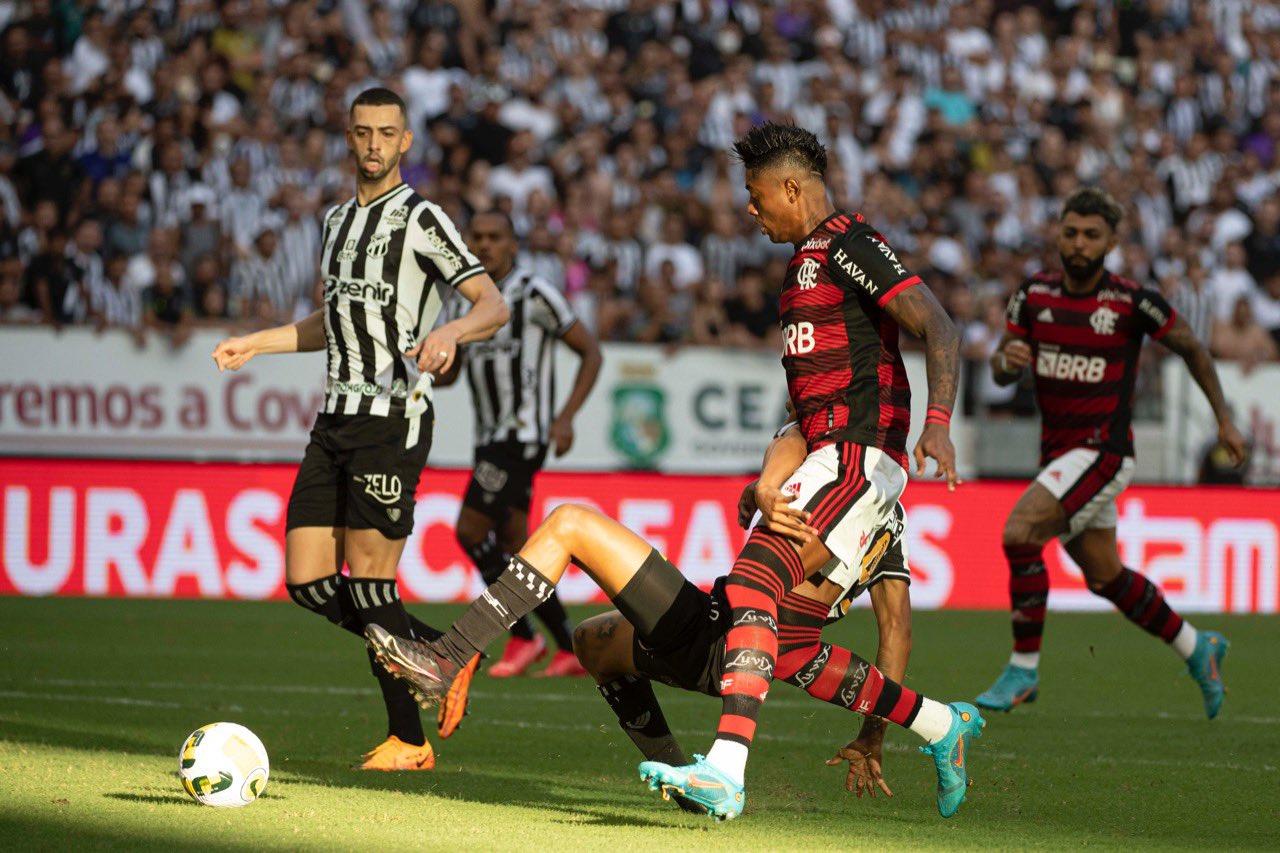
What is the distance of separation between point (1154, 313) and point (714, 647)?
13.4ft

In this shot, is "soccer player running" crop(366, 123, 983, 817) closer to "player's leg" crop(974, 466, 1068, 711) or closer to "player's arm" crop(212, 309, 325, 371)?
"player's arm" crop(212, 309, 325, 371)

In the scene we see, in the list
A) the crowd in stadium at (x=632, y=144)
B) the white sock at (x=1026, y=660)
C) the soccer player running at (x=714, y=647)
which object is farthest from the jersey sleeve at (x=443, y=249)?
the crowd in stadium at (x=632, y=144)

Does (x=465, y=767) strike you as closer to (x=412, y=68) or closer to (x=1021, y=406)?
(x=1021, y=406)

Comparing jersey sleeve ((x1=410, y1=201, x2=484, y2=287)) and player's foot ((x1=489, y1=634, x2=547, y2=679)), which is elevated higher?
jersey sleeve ((x1=410, y1=201, x2=484, y2=287))

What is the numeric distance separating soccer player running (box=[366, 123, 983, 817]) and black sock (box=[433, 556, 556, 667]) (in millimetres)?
105

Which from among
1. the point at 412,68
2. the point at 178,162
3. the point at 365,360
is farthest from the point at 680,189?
the point at 365,360

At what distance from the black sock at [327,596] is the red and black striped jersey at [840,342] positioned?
1.79 m

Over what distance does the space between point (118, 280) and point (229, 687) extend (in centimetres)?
644

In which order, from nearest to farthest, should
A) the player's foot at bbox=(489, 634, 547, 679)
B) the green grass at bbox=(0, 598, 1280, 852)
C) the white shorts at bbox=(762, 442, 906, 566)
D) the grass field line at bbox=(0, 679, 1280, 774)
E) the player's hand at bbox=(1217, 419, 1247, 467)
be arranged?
1. the green grass at bbox=(0, 598, 1280, 852)
2. the white shorts at bbox=(762, 442, 906, 566)
3. the grass field line at bbox=(0, 679, 1280, 774)
4. the player's hand at bbox=(1217, 419, 1247, 467)
5. the player's foot at bbox=(489, 634, 547, 679)

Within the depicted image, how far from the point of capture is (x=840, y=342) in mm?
5648

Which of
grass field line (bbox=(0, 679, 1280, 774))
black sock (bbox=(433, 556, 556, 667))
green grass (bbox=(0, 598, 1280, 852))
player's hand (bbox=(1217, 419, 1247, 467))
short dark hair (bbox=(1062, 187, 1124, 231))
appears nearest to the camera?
black sock (bbox=(433, 556, 556, 667))

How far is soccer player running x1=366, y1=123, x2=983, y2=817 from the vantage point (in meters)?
5.38

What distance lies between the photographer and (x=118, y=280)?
14.5 metres

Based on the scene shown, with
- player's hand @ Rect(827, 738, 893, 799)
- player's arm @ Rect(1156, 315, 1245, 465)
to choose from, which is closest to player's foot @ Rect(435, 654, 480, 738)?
player's hand @ Rect(827, 738, 893, 799)
